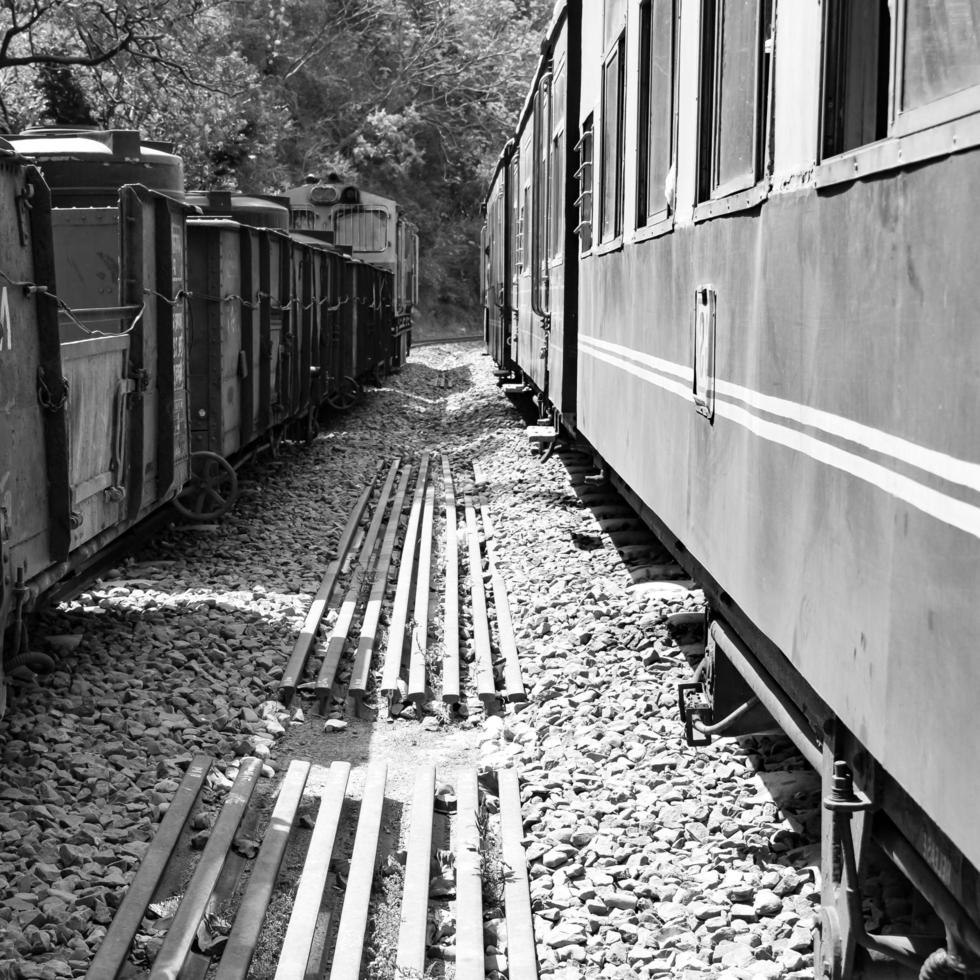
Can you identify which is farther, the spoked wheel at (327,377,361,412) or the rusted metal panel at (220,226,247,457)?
the spoked wheel at (327,377,361,412)

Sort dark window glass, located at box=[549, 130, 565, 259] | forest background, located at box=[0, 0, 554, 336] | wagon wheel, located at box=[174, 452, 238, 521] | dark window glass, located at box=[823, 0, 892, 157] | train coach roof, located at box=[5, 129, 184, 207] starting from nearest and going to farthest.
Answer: dark window glass, located at box=[823, 0, 892, 157] < train coach roof, located at box=[5, 129, 184, 207] < dark window glass, located at box=[549, 130, 565, 259] < wagon wheel, located at box=[174, 452, 238, 521] < forest background, located at box=[0, 0, 554, 336]

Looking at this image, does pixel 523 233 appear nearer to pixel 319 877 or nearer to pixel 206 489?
pixel 206 489

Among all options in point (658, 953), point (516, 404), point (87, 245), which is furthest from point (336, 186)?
point (658, 953)

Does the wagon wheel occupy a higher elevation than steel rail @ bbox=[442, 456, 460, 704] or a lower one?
higher

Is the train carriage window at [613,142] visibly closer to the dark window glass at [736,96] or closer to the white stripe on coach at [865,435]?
the dark window glass at [736,96]

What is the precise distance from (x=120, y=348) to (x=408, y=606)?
2.31 metres

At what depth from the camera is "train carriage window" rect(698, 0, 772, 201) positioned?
11.6 ft

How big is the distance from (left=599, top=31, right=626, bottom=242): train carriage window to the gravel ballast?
193cm

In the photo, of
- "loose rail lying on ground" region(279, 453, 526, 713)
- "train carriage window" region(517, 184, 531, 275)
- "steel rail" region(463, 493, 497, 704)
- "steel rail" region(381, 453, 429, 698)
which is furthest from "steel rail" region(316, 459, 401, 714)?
"train carriage window" region(517, 184, 531, 275)

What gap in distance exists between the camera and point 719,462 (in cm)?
400

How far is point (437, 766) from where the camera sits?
5.59 meters

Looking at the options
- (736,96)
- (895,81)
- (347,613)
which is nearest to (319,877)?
(736,96)

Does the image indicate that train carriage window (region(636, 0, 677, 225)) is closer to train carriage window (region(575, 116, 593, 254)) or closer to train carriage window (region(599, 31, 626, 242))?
train carriage window (region(599, 31, 626, 242))

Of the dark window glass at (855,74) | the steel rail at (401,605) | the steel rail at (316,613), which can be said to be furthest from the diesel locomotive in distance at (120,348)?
the dark window glass at (855,74)
